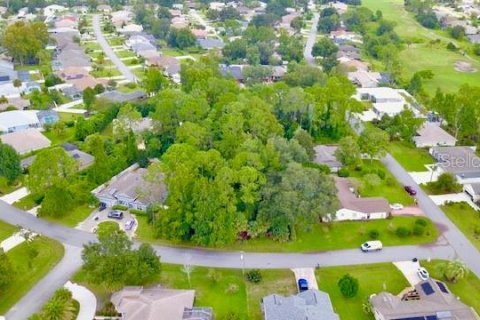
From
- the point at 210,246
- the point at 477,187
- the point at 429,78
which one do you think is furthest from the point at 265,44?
the point at 210,246

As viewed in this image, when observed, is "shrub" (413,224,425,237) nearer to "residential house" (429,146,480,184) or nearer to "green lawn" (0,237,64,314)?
"residential house" (429,146,480,184)

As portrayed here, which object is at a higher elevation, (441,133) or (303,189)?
(303,189)

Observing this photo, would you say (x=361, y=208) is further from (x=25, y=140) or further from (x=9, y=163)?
(x=25, y=140)

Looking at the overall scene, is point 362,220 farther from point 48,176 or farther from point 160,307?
point 48,176

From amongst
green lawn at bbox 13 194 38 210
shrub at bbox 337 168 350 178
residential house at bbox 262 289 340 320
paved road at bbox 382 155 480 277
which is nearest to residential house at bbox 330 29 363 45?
paved road at bbox 382 155 480 277

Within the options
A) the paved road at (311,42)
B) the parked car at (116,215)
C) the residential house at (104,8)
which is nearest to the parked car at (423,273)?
the parked car at (116,215)

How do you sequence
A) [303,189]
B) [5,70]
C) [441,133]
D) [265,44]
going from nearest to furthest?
[303,189] → [441,133] → [5,70] → [265,44]
